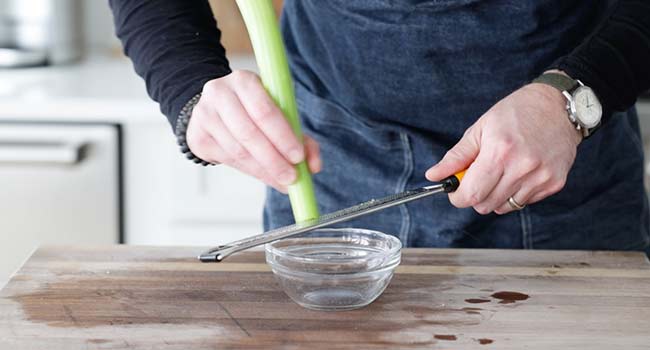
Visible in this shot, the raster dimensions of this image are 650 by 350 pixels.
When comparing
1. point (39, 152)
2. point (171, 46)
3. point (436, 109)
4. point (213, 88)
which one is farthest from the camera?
point (39, 152)

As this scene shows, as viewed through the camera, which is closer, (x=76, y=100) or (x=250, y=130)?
(x=250, y=130)

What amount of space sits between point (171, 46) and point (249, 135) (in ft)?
0.75

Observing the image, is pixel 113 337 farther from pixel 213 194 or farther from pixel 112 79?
pixel 112 79

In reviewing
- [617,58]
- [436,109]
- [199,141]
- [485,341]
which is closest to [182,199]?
[436,109]

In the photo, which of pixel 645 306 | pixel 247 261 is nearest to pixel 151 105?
pixel 247 261

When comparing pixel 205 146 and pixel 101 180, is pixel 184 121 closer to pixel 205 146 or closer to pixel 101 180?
pixel 205 146

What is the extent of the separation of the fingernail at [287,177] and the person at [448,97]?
5 cm

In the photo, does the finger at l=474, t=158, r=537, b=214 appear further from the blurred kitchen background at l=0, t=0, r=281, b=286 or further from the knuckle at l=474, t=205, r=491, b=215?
the blurred kitchen background at l=0, t=0, r=281, b=286

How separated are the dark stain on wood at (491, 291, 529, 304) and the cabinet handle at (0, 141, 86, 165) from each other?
1.11 m

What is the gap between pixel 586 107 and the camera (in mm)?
1025

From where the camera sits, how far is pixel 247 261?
1.07 m

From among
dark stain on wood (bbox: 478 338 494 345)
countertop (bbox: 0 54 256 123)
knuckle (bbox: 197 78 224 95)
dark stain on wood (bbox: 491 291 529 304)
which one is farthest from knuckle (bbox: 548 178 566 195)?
countertop (bbox: 0 54 256 123)

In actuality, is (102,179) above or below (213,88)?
below

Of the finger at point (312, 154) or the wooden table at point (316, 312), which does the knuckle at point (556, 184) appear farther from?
the finger at point (312, 154)
